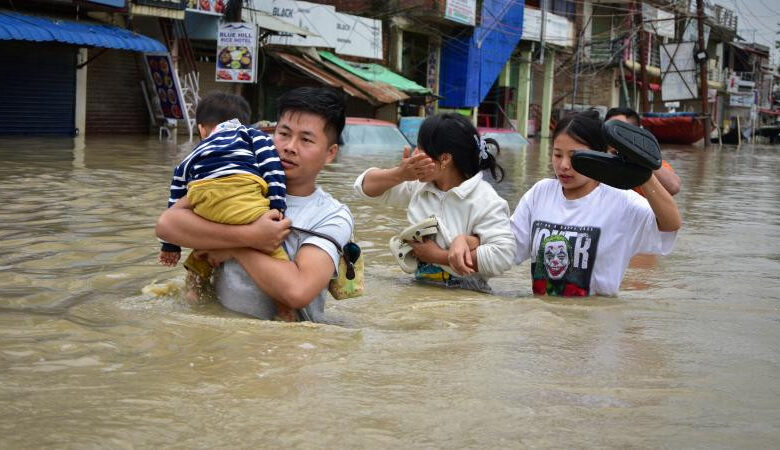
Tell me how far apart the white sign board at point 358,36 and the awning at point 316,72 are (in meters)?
1.72

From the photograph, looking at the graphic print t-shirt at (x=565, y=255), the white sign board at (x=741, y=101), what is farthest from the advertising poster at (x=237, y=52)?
the white sign board at (x=741, y=101)

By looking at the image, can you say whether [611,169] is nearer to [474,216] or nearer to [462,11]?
[474,216]

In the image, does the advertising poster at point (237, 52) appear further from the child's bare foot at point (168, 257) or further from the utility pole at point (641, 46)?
the utility pole at point (641, 46)

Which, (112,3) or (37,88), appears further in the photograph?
(37,88)

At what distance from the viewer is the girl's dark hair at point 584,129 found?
3932 mm

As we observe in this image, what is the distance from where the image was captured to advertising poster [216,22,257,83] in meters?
18.8

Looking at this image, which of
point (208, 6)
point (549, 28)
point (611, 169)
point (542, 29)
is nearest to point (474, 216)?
point (611, 169)

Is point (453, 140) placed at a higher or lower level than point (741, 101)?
lower

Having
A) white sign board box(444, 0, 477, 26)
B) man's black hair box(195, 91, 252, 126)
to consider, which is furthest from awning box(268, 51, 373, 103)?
man's black hair box(195, 91, 252, 126)

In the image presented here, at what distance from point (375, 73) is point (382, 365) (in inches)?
907

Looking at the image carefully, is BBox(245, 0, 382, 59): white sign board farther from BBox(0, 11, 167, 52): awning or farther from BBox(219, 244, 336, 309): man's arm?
BBox(219, 244, 336, 309): man's arm

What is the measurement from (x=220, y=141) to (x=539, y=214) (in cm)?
187

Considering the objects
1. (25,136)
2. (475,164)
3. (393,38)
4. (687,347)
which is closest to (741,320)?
(687,347)

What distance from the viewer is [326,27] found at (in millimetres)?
23516
